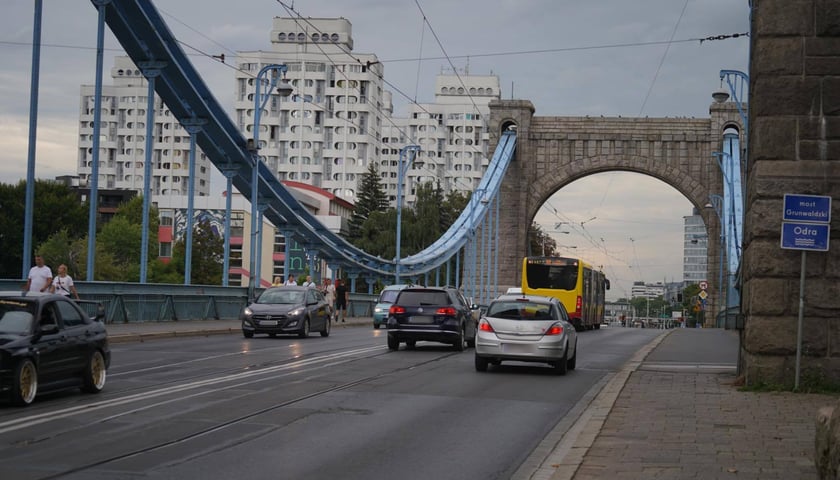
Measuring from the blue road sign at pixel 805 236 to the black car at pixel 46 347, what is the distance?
946 cm

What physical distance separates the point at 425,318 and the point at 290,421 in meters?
14.2

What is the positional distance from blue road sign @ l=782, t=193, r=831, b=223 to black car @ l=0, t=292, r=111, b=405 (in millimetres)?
9528

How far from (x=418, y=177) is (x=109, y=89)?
48116 mm

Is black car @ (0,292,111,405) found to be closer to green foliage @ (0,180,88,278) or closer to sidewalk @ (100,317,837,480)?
sidewalk @ (100,317,837,480)

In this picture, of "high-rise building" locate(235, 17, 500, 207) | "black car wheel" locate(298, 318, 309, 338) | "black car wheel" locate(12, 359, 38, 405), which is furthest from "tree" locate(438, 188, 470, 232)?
"black car wheel" locate(12, 359, 38, 405)

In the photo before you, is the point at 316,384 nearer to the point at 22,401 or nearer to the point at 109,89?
the point at 22,401

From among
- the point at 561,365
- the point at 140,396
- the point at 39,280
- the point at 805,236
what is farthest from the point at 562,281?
the point at 140,396

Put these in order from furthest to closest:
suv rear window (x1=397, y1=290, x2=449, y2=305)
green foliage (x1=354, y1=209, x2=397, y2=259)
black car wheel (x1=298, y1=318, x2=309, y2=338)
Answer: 1. green foliage (x1=354, y1=209, x2=397, y2=259)
2. black car wheel (x1=298, y1=318, x2=309, y2=338)
3. suv rear window (x1=397, y1=290, x2=449, y2=305)

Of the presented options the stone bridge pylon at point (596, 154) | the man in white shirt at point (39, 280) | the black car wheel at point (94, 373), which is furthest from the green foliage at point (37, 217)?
the black car wheel at point (94, 373)

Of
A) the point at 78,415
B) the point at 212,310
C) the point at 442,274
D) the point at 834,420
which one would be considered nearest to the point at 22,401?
the point at 78,415

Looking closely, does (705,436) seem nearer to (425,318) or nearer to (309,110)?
(425,318)

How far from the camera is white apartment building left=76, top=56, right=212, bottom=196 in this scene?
159750 mm

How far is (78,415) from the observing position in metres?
11.5

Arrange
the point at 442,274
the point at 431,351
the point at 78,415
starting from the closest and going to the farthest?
the point at 78,415, the point at 431,351, the point at 442,274
